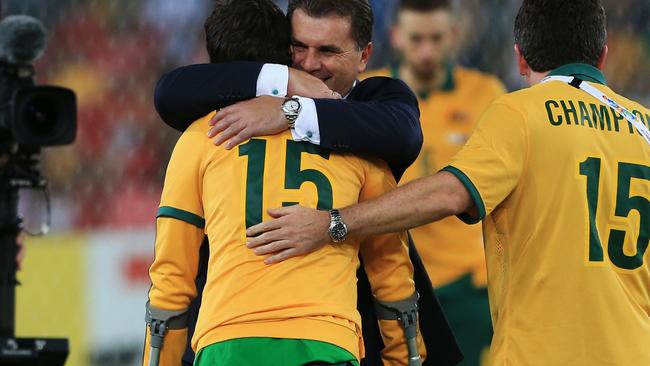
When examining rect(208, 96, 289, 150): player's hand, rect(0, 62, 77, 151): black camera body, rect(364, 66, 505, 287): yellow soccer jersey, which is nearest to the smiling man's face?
rect(208, 96, 289, 150): player's hand

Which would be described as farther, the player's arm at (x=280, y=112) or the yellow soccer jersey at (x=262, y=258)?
the player's arm at (x=280, y=112)

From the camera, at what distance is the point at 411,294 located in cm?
301

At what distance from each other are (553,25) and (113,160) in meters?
5.27

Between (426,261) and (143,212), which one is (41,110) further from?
(143,212)

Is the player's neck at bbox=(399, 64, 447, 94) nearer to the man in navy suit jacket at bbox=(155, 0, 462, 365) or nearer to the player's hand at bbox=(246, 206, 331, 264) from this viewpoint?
the man in navy suit jacket at bbox=(155, 0, 462, 365)

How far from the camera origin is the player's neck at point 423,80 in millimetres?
6797

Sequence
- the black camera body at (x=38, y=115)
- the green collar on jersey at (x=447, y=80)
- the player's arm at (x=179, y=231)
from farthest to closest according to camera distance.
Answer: the green collar on jersey at (x=447, y=80)
the black camera body at (x=38, y=115)
the player's arm at (x=179, y=231)

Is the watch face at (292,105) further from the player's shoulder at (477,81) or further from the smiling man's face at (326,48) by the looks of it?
the player's shoulder at (477,81)

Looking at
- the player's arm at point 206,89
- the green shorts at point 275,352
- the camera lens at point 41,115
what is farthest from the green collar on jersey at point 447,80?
the green shorts at point 275,352

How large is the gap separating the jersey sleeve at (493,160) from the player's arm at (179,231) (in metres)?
0.58

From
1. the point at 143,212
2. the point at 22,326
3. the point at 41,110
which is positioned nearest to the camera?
the point at 41,110

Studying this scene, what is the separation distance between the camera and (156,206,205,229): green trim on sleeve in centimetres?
288

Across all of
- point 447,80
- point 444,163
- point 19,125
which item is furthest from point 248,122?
point 447,80

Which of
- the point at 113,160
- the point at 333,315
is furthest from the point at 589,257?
the point at 113,160
